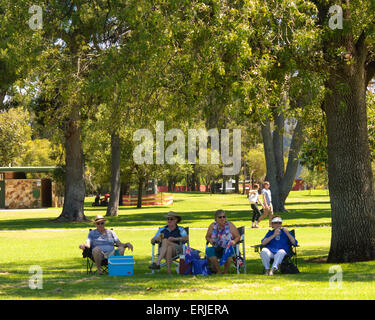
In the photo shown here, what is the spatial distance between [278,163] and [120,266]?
1083 inches

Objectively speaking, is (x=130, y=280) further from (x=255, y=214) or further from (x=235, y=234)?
(x=255, y=214)

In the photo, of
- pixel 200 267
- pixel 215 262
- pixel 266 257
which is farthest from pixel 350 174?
pixel 200 267

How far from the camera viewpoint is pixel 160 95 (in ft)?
45.7

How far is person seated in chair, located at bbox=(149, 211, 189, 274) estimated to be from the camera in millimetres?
11955

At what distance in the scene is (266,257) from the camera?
37.5ft

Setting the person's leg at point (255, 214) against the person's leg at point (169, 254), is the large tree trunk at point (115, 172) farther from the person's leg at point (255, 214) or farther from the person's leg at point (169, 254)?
the person's leg at point (169, 254)

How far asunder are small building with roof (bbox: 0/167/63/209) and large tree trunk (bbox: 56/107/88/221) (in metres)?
21.1

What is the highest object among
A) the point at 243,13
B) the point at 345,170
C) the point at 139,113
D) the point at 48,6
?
the point at 48,6

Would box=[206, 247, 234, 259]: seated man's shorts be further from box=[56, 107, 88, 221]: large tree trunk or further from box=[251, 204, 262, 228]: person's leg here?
box=[56, 107, 88, 221]: large tree trunk

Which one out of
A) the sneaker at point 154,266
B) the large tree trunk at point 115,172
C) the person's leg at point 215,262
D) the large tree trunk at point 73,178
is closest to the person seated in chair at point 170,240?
the sneaker at point 154,266

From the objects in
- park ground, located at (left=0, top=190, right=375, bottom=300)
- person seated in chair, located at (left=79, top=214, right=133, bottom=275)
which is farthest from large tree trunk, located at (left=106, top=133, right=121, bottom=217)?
person seated in chair, located at (left=79, top=214, right=133, bottom=275)
